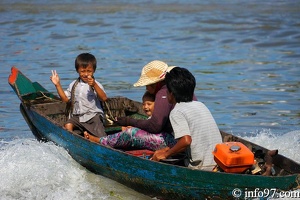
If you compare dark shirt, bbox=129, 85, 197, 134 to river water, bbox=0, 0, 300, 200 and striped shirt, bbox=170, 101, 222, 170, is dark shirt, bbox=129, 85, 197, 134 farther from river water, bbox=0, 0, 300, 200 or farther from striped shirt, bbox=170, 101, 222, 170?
river water, bbox=0, 0, 300, 200

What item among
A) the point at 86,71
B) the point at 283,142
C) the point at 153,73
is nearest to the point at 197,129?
the point at 153,73

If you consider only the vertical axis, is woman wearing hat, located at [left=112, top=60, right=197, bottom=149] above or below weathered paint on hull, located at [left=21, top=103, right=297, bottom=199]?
above

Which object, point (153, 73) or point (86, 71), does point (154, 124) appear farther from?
point (86, 71)

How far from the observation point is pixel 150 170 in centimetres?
646

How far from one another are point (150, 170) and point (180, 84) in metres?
0.84

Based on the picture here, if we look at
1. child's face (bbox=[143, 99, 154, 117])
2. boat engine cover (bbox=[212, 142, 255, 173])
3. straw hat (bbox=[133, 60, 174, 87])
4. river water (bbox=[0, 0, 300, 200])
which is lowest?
river water (bbox=[0, 0, 300, 200])

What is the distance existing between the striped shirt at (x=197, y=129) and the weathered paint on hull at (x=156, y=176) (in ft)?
0.79

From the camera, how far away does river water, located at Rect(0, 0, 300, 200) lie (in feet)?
24.4

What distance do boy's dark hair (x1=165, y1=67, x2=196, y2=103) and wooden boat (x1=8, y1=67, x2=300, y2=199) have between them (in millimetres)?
593

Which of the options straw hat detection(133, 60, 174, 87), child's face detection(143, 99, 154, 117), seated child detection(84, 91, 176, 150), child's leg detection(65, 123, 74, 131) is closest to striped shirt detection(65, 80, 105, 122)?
child's leg detection(65, 123, 74, 131)

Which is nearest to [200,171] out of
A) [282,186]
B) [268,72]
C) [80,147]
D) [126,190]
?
[282,186]

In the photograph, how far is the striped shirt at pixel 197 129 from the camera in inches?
243

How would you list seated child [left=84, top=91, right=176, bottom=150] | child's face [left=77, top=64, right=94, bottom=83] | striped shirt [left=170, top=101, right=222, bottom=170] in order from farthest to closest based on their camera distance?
child's face [left=77, top=64, right=94, bottom=83], seated child [left=84, top=91, right=176, bottom=150], striped shirt [left=170, top=101, right=222, bottom=170]

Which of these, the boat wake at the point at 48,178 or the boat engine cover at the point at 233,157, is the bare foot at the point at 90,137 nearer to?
the boat wake at the point at 48,178
